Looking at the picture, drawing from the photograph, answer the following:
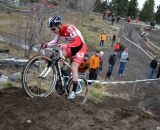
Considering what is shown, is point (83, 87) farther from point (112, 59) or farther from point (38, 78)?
point (112, 59)

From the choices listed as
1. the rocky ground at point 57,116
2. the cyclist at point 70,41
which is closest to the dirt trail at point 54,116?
the rocky ground at point 57,116

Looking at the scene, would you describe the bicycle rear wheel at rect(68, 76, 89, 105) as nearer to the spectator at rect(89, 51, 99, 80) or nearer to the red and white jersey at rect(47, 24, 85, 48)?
the red and white jersey at rect(47, 24, 85, 48)

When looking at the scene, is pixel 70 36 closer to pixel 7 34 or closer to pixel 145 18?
pixel 7 34

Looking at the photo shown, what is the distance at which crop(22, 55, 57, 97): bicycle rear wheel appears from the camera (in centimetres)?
784

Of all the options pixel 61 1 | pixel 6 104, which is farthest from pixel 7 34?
pixel 6 104

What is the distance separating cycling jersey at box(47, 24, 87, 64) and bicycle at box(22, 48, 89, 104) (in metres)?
0.24

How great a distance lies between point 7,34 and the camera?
32219 mm

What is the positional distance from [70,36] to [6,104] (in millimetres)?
2047

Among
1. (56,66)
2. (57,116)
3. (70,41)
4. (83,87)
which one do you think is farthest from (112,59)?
(57,116)

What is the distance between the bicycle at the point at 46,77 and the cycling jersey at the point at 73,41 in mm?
237

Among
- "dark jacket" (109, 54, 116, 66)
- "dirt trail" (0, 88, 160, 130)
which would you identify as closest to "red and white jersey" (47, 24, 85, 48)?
"dirt trail" (0, 88, 160, 130)

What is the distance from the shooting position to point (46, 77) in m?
8.38

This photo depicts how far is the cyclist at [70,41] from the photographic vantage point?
26.3ft

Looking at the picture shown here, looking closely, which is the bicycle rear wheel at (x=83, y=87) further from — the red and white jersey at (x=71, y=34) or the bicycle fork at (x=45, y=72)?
the red and white jersey at (x=71, y=34)
